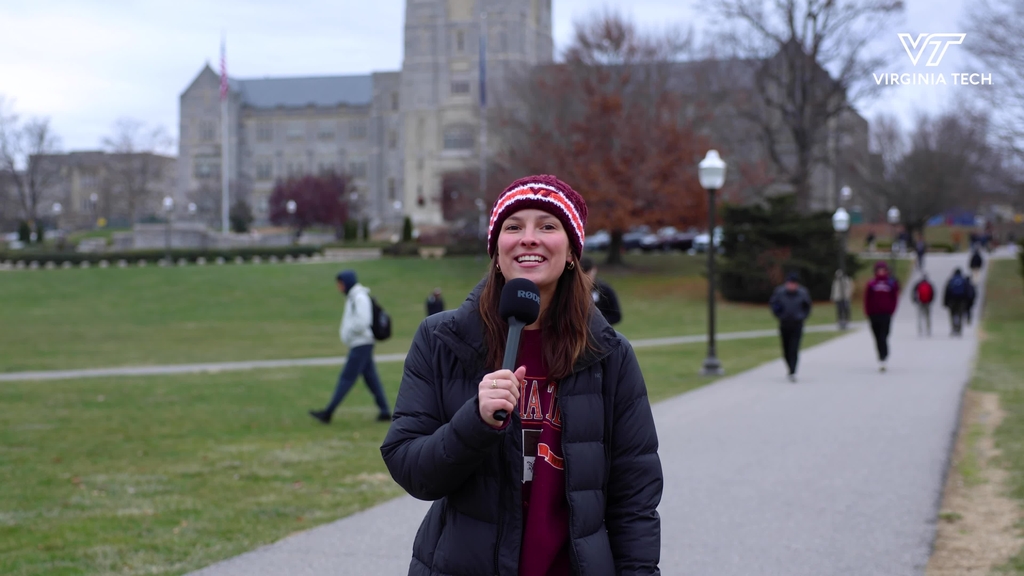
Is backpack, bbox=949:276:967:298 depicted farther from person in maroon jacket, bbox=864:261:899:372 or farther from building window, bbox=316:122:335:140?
building window, bbox=316:122:335:140

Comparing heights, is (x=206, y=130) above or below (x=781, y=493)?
above

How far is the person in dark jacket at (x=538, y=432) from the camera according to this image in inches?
112

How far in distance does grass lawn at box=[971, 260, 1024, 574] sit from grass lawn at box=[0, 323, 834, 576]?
4358 millimetres

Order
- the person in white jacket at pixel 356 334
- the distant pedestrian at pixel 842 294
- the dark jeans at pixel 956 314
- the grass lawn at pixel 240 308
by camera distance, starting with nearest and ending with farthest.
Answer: the person in white jacket at pixel 356 334 < the grass lawn at pixel 240 308 < the dark jeans at pixel 956 314 < the distant pedestrian at pixel 842 294

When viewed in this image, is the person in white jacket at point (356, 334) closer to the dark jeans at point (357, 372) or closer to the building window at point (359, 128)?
the dark jeans at point (357, 372)

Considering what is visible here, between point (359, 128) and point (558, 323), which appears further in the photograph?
point (359, 128)

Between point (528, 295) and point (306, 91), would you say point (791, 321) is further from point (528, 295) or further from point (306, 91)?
point (306, 91)

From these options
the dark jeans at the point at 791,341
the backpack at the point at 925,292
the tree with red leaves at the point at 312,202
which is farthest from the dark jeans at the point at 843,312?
the tree with red leaves at the point at 312,202

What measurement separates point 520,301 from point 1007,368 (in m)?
18.0

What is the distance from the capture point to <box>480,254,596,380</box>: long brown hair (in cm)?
291

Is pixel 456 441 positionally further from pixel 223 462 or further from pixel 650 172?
pixel 650 172

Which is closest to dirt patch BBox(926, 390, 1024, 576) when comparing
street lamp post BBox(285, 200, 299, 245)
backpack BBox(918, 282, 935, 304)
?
backpack BBox(918, 282, 935, 304)

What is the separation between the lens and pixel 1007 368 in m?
18.5

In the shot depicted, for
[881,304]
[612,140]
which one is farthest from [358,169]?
[881,304]
